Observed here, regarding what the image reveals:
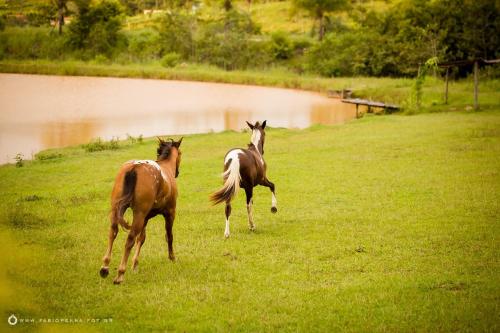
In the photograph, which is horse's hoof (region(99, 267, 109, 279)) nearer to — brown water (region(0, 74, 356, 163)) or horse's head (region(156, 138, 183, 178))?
horse's head (region(156, 138, 183, 178))

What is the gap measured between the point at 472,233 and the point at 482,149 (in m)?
10.2

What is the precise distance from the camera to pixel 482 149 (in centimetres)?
1914

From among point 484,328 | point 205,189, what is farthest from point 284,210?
point 484,328

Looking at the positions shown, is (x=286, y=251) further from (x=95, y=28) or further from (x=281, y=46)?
(x=95, y=28)

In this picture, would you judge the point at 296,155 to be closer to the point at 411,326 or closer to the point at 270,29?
the point at 411,326

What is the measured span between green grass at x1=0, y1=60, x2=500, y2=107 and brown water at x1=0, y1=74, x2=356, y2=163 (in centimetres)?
235

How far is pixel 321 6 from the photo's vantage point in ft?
231

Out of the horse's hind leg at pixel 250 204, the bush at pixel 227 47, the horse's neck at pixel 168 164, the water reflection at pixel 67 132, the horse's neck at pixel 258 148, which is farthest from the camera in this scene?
the bush at pixel 227 47

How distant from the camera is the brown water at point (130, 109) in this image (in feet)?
87.8

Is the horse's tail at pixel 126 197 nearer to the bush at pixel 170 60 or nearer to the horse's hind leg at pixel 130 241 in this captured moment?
the horse's hind leg at pixel 130 241

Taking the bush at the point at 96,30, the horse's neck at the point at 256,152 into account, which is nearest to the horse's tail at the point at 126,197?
the horse's neck at the point at 256,152

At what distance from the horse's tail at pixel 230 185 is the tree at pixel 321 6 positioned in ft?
202

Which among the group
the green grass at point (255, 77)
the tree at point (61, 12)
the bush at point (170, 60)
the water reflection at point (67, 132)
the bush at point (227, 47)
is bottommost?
the water reflection at point (67, 132)

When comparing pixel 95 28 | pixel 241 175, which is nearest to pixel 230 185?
pixel 241 175
